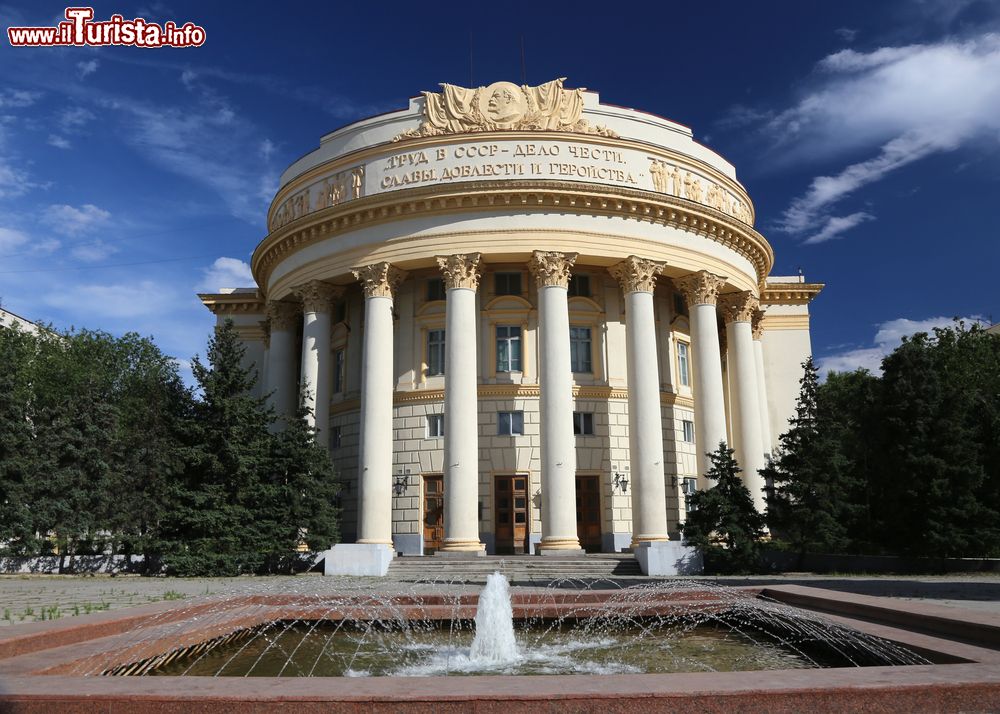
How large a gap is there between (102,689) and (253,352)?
122ft

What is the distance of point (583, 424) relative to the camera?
30062 millimetres

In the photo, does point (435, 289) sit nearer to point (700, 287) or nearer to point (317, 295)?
point (317, 295)

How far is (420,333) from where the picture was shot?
31.3m

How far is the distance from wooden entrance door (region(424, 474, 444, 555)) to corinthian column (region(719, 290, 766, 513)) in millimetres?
12428

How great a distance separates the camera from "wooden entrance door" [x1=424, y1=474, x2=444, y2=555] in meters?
29.2

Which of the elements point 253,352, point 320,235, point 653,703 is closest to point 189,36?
point 320,235

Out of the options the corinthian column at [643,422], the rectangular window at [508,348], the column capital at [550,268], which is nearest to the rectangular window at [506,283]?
the rectangular window at [508,348]

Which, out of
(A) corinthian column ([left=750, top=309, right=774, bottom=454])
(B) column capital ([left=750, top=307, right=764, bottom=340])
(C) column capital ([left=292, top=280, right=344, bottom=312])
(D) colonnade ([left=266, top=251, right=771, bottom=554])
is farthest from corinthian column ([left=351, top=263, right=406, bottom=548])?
(A) corinthian column ([left=750, top=309, right=774, bottom=454])

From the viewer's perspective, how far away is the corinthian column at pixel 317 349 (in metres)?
30.7

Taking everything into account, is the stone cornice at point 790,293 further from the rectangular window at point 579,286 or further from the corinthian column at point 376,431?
the corinthian column at point 376,431

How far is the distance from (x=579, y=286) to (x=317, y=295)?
10515 millimetres

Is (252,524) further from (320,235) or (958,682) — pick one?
(958,682)

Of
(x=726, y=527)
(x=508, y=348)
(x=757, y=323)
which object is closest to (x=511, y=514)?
(x=508, y=348)

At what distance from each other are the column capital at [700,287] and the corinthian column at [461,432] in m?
8.89
